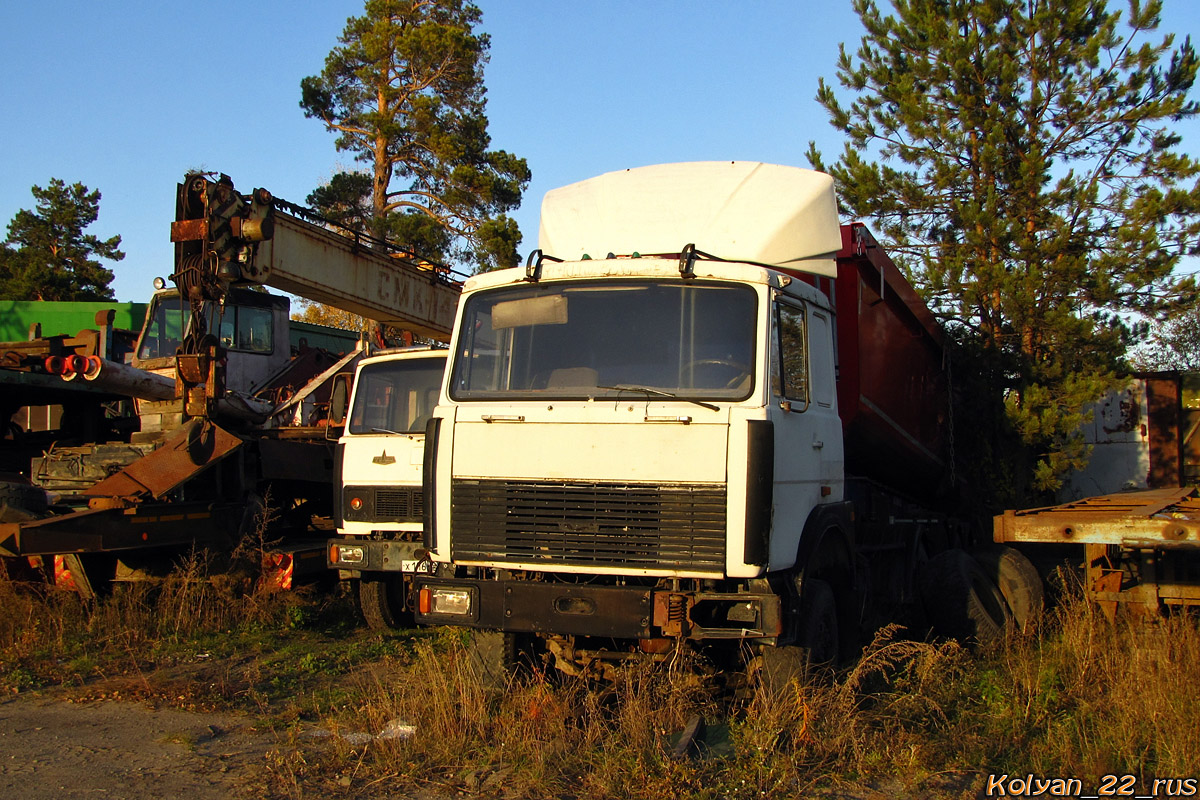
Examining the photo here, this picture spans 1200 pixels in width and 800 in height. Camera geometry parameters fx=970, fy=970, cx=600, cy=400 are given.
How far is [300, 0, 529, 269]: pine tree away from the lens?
945 inches

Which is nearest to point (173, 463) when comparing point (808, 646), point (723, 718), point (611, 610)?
point (611, 610)

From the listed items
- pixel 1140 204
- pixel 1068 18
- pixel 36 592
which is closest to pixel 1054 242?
pixel 1140 204

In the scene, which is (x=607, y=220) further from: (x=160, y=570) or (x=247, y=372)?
(x=247, y=372)

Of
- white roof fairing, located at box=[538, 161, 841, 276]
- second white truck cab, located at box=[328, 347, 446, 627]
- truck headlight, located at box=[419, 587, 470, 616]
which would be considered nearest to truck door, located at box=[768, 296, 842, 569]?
white roof fairing, located at box=[538, 161, 841, 276]

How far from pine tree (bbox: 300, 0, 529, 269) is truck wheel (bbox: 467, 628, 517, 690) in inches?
711

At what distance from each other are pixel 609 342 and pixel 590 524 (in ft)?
3.51

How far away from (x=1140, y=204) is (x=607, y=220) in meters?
7.54

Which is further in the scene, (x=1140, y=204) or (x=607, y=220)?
(x=1140, y=204)

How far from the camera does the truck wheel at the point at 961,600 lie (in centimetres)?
779

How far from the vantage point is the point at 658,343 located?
5473 millimetres

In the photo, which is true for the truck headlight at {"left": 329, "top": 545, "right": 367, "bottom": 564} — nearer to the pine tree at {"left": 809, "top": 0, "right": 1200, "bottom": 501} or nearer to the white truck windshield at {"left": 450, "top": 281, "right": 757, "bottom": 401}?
the white truck windshield at {"left": 450, "top": 281, "right": 757, "bottom": 401}

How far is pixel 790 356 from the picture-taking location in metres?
5.64

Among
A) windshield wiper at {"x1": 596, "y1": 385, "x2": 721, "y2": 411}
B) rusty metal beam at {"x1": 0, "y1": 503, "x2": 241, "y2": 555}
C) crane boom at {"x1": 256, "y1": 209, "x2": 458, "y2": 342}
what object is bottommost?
rusty metal beam at {"x1": 0, "y1": 503, "x2": 241, "y2": 555}

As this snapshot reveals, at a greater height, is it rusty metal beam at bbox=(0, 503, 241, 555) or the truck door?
the truck door
